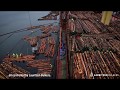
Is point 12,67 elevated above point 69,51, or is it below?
below

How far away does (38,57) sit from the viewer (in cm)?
850

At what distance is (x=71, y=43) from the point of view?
8.73m

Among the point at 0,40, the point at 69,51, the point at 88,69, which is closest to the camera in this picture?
the point at 88,69

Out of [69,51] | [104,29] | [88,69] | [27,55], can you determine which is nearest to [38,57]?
[27,55]
